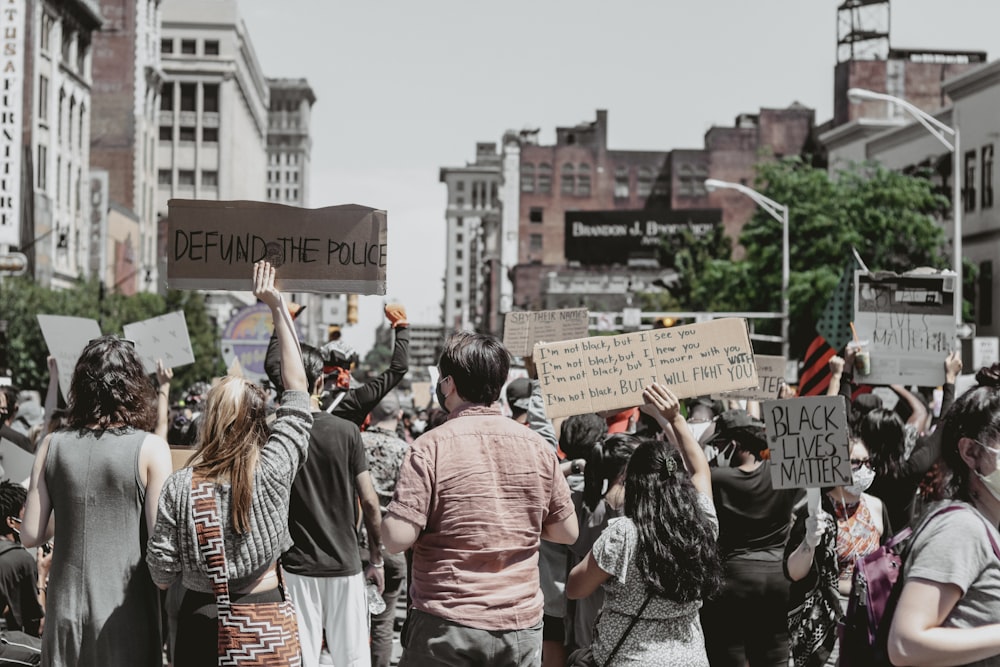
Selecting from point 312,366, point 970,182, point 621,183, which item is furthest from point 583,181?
point 312,366

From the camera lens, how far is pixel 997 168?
151 ft

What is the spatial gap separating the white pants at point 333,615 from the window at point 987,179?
4322cm

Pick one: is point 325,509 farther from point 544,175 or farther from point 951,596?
point 544,175

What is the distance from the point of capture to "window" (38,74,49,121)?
71.3m

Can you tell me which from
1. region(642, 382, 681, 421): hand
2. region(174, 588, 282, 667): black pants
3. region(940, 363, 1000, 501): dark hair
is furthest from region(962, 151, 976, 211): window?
region(940, 363, 1000, 501): dark hair

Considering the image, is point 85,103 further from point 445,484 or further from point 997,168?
point 445,484

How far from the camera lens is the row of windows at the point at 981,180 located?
46.5 meters

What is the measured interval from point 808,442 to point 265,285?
226 centimetres

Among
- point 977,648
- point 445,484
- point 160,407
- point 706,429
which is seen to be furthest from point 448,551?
point 706,429

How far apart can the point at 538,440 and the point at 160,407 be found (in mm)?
2625

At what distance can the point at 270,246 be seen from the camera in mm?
5938

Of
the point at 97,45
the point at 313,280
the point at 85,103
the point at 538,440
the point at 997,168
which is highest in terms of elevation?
the point at 97,45

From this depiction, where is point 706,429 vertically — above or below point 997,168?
below

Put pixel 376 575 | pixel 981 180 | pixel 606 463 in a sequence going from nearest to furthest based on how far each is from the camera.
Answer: pixel 606 463 < pixel 376 575 < pixel 981 180
